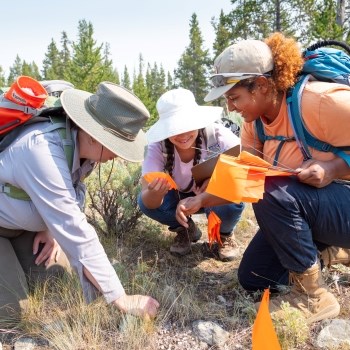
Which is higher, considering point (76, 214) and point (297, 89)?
point (297, 89)

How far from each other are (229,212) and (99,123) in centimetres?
143

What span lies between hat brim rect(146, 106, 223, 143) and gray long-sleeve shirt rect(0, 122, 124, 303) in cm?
79

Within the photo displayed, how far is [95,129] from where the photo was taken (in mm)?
1848

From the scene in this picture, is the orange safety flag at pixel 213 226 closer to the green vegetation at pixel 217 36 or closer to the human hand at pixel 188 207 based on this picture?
the human hand at pixel 188 207

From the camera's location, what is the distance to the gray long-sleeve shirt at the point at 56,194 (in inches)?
71.4

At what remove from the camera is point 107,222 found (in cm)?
327

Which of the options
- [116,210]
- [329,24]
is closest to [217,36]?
[329,24]

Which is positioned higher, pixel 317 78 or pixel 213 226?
pixel 317 78

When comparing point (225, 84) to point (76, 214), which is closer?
point (76, 214)

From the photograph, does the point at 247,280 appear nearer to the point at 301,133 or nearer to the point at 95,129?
the point at 301,133

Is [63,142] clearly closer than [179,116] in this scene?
Yes

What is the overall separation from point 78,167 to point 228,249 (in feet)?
4.82

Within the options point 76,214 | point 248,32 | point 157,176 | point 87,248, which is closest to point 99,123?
point 76,214

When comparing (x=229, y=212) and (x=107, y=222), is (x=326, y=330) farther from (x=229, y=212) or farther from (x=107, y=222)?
(x=107, y=222)
